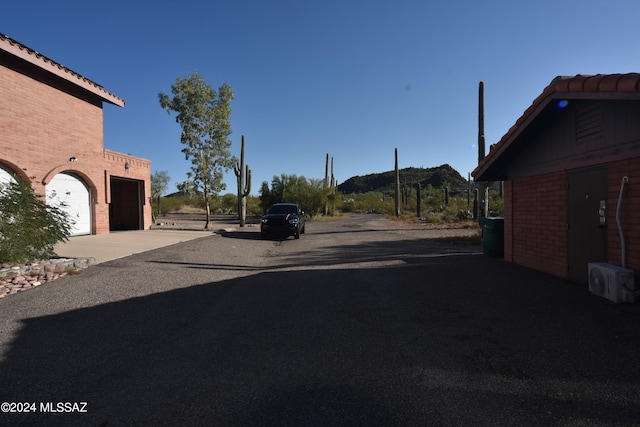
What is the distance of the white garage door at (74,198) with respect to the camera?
14352 mm

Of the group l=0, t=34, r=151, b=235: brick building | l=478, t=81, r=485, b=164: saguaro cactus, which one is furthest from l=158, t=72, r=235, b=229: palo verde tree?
l=478, t=81, r=485, b=164: saguaro cactus

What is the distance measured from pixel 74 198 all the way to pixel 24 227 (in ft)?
25.7

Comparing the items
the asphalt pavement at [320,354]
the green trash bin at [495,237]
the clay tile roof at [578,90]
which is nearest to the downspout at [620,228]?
the asphalt pavement at [320,354]

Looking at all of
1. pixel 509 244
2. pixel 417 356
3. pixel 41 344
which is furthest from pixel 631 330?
pixel 41 344

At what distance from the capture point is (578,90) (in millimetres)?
6098

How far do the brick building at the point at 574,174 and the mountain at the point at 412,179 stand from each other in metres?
76.0

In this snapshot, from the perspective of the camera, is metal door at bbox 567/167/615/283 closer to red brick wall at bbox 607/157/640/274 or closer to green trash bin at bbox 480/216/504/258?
red brick wall at bbox 607/157/640/274

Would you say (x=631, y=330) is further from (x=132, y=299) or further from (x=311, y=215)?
(x=311, y=215)

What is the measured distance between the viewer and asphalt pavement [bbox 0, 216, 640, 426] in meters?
2.79

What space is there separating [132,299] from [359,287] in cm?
396

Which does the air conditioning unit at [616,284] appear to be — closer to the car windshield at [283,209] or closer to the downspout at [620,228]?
the downspout at [620,228]

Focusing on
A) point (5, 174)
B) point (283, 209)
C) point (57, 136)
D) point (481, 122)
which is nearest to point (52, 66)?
point (57, 136)

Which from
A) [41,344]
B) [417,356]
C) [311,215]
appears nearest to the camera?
[417,356]

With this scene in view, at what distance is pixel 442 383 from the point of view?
126 inches
